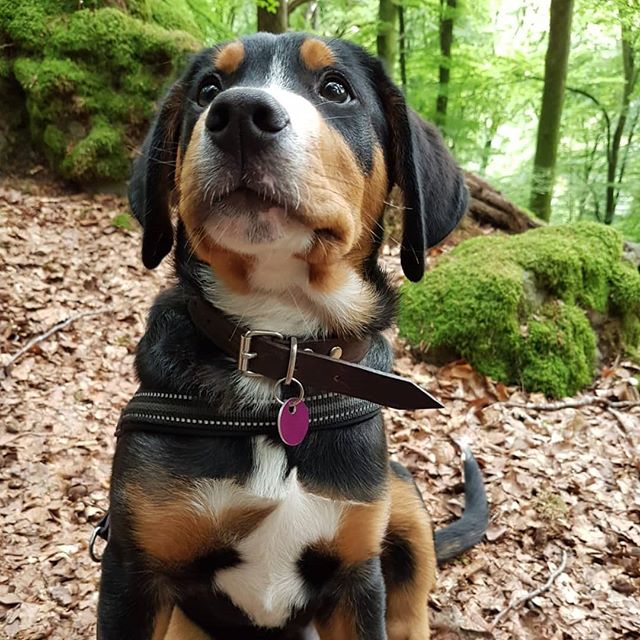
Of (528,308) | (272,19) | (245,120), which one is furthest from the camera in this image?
(272,19)

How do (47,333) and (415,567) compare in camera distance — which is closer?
(415,567)

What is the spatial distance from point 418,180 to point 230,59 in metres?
0.82

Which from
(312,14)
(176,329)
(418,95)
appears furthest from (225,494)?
(312,14)

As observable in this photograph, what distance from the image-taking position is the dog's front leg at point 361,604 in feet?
7.70

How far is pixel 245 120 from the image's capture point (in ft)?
5.60

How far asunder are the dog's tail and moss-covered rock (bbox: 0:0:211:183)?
602 centimetres

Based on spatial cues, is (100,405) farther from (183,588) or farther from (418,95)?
(418,95)

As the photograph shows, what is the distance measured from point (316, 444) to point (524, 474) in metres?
2.54

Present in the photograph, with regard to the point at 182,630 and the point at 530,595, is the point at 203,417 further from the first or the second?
the point at 530,595

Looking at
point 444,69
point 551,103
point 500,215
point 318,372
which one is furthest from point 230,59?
point 444,69

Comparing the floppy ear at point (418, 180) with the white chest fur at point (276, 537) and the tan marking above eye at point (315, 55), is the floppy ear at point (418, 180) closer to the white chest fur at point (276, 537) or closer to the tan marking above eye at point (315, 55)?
the tan marking above eye at point (315, 55)

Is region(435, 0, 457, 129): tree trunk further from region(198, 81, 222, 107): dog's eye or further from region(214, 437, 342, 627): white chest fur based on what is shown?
region(214, 437, 342, 627): white chest fur

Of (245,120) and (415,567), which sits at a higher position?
(245,120)

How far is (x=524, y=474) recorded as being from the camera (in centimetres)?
420
